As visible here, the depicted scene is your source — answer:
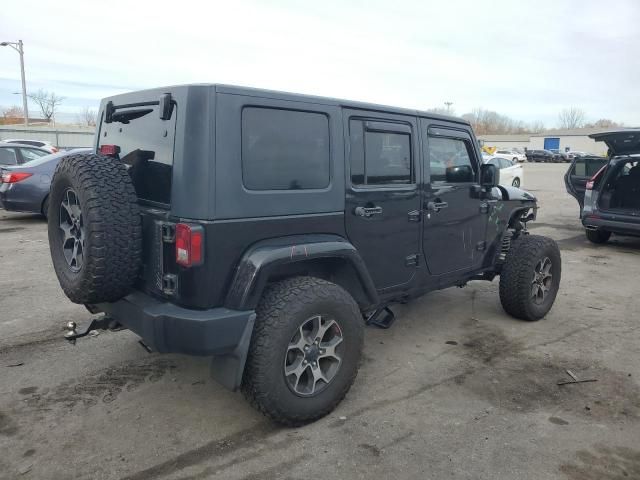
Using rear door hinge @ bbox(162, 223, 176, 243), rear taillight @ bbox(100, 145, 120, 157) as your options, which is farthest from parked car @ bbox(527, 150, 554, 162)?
rear door hinge @ bbox(162, 223, 176, 243)

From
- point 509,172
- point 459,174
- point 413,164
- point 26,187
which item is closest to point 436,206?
point 413,164

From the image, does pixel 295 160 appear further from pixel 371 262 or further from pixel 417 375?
pixel 417 375

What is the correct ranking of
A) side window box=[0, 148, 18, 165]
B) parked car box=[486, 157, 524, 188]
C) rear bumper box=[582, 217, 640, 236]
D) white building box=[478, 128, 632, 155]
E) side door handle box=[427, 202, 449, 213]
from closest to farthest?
side door handle box=[427, 202, 449, 213] < rear bumper box=[582, 217, 640, 236] < side window box=[0, 148, 18, 165] < parked car box=[486, 157, 524, 188] < white building box=[478, 128, 632, 155]

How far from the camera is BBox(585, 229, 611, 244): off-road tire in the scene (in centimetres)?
944

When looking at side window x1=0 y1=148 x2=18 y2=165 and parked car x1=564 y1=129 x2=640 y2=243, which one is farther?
side window x1=0 y1=148 x2=18 y2=165

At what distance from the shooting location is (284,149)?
299cm

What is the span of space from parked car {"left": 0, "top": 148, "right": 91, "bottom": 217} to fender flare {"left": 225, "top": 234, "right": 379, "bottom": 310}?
312 inches

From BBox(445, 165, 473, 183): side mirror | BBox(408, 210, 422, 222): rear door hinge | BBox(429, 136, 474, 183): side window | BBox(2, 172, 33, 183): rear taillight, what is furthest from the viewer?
BBox(2, 172, 33, 183): rear taillight

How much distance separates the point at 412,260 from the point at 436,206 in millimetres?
480

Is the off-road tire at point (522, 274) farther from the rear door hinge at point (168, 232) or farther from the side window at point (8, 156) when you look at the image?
the side window at point (8, 156)

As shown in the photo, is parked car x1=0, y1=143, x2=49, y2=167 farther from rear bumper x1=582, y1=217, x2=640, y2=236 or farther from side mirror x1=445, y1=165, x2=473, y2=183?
rear bumper x1=582, y1=217, x2=640, y2=236

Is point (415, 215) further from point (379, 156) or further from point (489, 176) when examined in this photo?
point (489, 176)

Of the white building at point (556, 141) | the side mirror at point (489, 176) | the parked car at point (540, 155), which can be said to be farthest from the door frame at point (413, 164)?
the white building at point (556, 141)

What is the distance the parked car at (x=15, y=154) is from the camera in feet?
36.6
